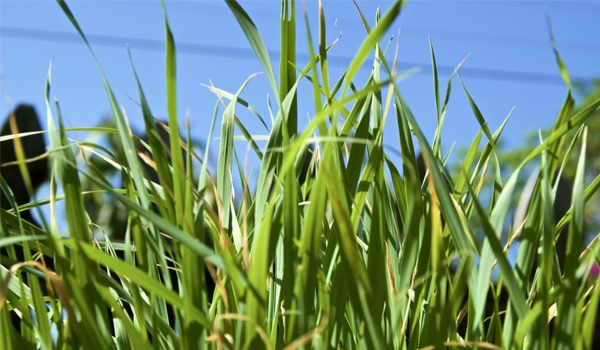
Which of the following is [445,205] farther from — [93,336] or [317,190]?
[93,336]

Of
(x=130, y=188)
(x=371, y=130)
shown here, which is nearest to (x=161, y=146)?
(x=130, y=188)

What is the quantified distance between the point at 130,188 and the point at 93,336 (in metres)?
0.11

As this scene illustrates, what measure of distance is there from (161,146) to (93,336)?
0.10 metres

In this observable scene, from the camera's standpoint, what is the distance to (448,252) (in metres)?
0.42

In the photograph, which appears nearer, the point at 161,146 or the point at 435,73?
the point at 161,146

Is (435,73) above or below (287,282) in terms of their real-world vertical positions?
above

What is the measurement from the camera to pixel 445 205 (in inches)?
11.5

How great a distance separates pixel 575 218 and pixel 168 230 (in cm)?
20

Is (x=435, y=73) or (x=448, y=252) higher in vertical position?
(x=435, y=73)

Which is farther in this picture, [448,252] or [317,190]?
[448,252]

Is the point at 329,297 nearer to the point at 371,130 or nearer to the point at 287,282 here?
the point at 287,282

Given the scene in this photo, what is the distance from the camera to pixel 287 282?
1.05 ft

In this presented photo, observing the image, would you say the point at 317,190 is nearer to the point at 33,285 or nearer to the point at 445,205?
the point at 445,205

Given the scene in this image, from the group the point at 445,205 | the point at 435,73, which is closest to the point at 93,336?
the point at 445,205
